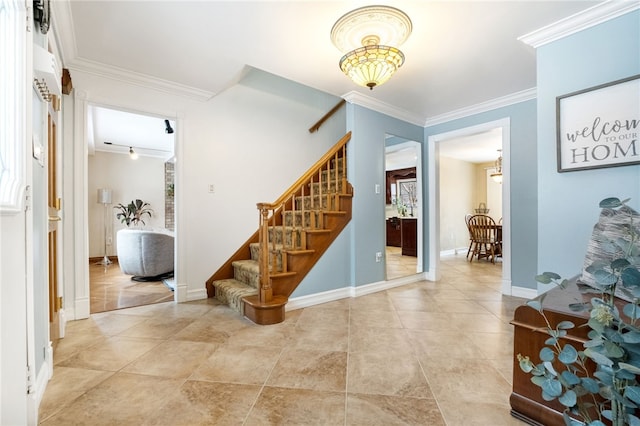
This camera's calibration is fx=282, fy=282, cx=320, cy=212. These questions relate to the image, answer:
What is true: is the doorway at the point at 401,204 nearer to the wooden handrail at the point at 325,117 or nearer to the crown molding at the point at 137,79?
the wooden handrail at the point at 325,117

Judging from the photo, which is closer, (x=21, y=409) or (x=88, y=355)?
(x=21, y=409)

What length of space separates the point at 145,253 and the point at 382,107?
12.6ft

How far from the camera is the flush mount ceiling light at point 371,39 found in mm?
1901

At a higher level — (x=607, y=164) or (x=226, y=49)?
(x=226, y=49)

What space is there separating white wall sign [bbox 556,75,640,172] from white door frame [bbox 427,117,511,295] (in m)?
1.48

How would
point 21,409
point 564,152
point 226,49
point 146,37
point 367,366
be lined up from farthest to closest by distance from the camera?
point 226,49
point 146,37
point 564,152
point 367,366
point 21,409

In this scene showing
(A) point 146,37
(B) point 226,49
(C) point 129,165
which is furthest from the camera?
(C) point 129,165

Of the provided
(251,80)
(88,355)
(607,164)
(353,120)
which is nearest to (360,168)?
(353,120)

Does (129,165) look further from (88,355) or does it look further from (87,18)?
(88,355)

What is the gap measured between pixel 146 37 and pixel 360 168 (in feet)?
7.80

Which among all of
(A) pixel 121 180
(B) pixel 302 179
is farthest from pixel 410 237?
(A) pixel 121 180

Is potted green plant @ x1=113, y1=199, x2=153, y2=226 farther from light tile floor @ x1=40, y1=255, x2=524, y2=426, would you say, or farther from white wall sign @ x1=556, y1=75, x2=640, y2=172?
white wall sign @ x1=556, y1=75, x2=640, y2=172

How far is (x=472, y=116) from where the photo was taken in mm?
3777

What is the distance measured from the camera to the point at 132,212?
6219mm
